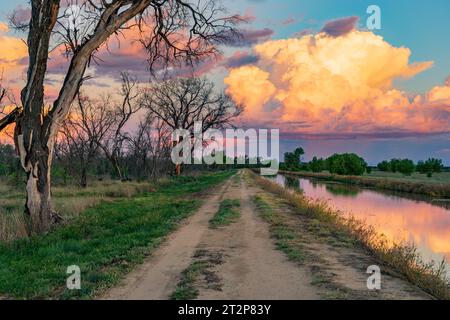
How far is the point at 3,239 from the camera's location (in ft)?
36.9

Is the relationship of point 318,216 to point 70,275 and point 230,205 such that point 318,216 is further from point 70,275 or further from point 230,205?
point 70,275

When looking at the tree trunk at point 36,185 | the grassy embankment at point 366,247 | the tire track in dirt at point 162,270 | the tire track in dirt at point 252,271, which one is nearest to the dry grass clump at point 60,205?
the tree trunk at point 36,185

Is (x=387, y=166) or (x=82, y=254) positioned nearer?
(x=82, y=254)

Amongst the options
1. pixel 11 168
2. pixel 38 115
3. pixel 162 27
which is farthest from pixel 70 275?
pixel 11 168

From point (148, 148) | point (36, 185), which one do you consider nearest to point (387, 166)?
point (148, 148)

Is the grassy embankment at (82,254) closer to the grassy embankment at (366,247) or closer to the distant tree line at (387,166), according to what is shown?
the grassy embankment at (366,247)

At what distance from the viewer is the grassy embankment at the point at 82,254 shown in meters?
7.01

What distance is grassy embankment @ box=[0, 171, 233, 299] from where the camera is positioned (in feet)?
23.0

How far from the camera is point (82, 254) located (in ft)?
32.3

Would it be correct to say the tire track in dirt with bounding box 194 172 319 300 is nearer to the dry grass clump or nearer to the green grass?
the green grass

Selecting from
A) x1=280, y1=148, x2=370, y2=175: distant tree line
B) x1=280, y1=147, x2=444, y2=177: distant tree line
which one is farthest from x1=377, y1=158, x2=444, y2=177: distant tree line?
x1=280, y1=148, x2=370, y2=175: distant tree line

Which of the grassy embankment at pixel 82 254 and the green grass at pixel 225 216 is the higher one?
the green grass at pixel 225 216

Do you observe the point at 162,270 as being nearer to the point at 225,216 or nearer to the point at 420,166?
the point at 225,216
